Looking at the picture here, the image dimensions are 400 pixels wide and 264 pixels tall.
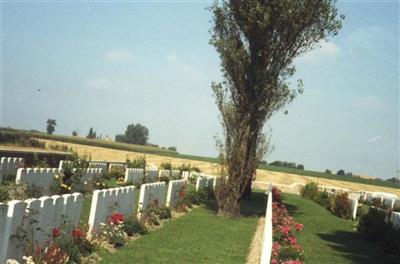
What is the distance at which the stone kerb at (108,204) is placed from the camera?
10.3 m

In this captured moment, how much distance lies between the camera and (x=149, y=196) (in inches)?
587

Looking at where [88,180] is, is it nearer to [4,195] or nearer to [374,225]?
[4,195]

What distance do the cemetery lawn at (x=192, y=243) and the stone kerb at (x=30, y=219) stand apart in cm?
119

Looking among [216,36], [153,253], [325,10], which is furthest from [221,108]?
[153,253]

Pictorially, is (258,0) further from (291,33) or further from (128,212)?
(128,212)

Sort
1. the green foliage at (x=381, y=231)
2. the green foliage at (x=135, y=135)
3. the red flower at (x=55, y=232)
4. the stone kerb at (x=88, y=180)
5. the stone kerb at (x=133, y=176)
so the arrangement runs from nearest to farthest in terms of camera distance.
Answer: the red flower at (x=55, y=232)
the green foliage at (x=381, y=231)
the stone kerb at (x=88, y=180)
the stone kerb at (x=133, y=176)
the green foliage at (x=135, y=135)

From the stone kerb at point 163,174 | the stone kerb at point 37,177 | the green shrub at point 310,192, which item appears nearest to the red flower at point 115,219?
the stone kerb at point 37,177

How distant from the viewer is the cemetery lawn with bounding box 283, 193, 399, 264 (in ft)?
41.9

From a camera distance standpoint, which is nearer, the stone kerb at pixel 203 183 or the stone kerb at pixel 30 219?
the stone kerb at pixel 30 219

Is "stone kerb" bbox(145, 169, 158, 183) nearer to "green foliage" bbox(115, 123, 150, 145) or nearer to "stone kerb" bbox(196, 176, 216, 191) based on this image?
"stone kerb" bbox(196, 176, 216, 191)

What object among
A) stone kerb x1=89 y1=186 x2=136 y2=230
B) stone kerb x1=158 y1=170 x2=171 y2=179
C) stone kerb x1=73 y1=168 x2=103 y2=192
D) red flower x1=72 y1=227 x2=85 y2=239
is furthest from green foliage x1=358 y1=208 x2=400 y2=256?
stone kerb x1=158 y1=170 x2=171 y2=179

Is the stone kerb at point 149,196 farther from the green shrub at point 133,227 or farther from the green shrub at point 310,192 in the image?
the green shrub at point 310,192

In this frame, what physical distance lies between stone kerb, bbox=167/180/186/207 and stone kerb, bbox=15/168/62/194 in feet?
12.7

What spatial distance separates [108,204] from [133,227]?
118 centimetres
